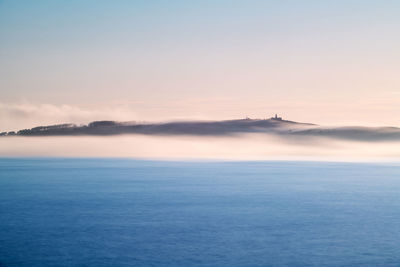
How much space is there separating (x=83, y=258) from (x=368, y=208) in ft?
49.1

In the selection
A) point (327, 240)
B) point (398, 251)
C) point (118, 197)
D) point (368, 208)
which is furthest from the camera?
point (118, 197)

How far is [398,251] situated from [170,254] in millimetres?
6353

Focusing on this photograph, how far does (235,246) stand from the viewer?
46.9 feet

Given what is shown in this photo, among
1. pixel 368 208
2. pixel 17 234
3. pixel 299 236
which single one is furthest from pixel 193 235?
pixel 368 208

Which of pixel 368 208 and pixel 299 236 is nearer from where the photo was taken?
pixel 299 236

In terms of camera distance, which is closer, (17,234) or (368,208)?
(17,234)

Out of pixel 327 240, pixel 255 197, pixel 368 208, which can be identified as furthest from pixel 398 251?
pixel 255 197

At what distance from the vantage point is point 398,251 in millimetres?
13836

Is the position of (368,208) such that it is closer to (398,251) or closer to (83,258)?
(398,251)

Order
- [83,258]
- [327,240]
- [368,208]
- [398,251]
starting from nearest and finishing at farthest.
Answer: [83,258] → [398,251] → [327,240] → [368,208]

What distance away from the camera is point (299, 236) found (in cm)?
1574

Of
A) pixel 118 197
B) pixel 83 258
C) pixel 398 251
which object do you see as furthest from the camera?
pixel 118 197

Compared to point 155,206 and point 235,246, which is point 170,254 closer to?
point 235,246

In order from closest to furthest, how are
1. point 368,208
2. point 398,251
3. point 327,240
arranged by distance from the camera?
point 398,251, point 327,240, point 368,208
